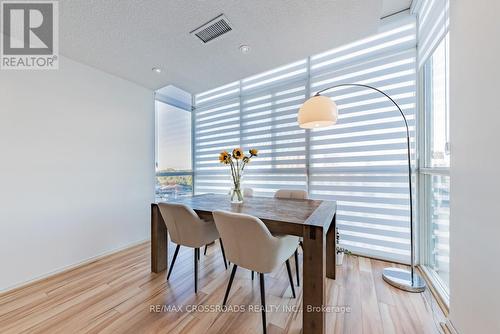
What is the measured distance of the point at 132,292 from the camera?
1812 mm

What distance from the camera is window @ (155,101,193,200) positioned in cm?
348

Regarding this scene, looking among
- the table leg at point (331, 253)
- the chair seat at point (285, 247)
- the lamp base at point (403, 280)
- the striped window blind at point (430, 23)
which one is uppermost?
the striped window blind at point (430, 23)

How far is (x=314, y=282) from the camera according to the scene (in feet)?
3.87

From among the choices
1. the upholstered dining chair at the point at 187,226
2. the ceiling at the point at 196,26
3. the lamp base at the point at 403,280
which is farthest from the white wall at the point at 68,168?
the lamp base at the point at 403,280

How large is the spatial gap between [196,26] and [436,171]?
2645 millimetres

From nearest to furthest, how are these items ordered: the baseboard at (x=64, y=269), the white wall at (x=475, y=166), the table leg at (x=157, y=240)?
the white wall at (x=475, y=166) → the baseboard at (x=64, y=269) → the table leg at (x=157, y=240)

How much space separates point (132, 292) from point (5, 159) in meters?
1.82

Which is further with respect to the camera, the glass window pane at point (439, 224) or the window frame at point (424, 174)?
the window frame at point (424, 174)

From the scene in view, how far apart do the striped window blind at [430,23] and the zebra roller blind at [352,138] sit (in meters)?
0.12

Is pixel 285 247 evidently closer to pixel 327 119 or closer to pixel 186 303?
pixel 186 303

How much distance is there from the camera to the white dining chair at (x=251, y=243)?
49.7 inches

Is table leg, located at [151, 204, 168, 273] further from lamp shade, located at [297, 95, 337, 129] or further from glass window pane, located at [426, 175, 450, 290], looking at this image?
glass window pane, located at [426, 175, 450, 290]

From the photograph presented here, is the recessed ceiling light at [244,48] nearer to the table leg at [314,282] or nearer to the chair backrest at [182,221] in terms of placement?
the chair backrest at [182,221]

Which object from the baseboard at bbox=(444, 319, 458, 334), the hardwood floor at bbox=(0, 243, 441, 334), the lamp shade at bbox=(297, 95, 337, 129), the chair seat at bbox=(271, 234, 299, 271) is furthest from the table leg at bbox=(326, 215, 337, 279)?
the lamp shade at bbox=(297, 95, 337, 129)
